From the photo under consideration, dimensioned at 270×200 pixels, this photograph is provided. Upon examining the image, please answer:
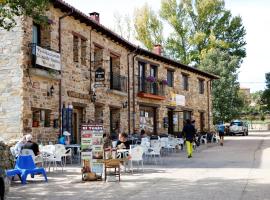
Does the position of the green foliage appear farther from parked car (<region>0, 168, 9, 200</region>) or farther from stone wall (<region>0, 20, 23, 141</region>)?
parked car (<region>0, 168, 9, 200</region>)

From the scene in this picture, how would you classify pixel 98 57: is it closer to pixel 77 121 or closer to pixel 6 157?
pixel 77 121

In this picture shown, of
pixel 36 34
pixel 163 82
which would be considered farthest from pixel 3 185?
pixel 163 82

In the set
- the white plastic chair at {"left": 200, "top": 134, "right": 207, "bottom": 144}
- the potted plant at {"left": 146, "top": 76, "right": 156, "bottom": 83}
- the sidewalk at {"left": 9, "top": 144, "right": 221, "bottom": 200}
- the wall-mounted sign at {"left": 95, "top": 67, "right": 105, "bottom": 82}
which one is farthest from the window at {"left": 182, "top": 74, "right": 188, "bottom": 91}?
the sidewalk at {"left": 9, "top": 144, "right": 221, "bottom": 200}

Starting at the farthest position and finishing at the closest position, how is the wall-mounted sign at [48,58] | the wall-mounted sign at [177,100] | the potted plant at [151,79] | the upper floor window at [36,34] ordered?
the wall-mounted sign at [177,100]
the potted plant at [151,79]
the upper floor window at [36,34]
the wall-mounted sign at [48,58]

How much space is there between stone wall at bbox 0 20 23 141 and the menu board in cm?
474

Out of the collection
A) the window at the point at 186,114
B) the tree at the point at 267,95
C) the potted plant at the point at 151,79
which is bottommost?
the window at the point at 186,114

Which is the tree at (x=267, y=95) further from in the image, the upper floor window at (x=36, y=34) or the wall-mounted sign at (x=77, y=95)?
the upper floor window at (x=36, y=34)

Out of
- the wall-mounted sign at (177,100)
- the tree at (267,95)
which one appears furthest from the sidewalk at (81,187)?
the tree at (267,95)

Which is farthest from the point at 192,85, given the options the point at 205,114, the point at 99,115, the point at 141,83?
the point at 99,115

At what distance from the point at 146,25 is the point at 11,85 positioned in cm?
2854

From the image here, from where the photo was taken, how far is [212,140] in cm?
3000

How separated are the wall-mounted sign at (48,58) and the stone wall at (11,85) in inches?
26.2

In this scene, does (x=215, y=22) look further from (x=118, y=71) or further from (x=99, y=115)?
(x=99, y=115)

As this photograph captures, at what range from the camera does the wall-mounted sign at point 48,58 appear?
49.3ft
